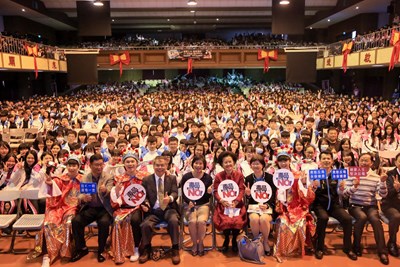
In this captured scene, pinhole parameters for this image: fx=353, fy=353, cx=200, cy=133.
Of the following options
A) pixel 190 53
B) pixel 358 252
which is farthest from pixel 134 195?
pixel 190 53

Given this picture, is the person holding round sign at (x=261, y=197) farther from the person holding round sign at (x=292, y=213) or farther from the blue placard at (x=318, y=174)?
the blue placard at (x=318, y=174)

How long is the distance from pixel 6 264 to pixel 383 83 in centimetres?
1915

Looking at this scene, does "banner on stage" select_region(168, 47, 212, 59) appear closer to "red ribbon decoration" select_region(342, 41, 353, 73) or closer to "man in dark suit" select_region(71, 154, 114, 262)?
"red ribbon decoration" select_region(342, 41, 353, 73)

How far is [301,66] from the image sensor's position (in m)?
17.4

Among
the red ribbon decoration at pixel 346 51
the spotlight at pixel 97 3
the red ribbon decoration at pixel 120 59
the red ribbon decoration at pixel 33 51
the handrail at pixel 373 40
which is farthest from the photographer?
the red ribbon decoration at pixel 120 59

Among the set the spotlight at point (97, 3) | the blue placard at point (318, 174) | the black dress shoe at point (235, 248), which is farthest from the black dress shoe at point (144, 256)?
the spotlight at point (97, 3)

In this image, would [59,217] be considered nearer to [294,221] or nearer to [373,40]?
[294,221]

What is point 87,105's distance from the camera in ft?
52.9

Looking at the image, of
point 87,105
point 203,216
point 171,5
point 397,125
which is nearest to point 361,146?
point 397,125

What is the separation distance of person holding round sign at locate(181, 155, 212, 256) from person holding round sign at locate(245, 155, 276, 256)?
0.60 meters

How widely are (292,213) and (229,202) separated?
2.88 ft

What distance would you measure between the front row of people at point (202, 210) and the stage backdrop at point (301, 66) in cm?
1314

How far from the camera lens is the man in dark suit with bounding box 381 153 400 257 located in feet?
15.5

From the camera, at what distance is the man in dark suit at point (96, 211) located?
4746mm
